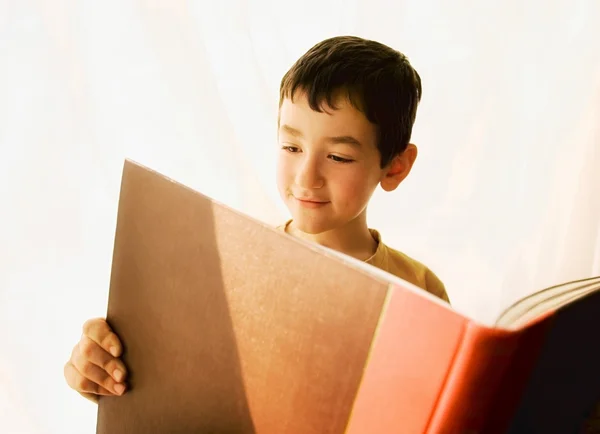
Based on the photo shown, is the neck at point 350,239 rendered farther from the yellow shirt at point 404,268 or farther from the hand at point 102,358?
the hand at point 102,358

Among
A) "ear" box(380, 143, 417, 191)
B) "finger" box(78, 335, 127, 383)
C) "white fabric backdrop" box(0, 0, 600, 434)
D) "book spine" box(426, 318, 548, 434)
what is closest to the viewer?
"book spine" box(426, 318, 548, 434)

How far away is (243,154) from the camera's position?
87 centimetres

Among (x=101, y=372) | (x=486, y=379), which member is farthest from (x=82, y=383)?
(x=486, y=379)

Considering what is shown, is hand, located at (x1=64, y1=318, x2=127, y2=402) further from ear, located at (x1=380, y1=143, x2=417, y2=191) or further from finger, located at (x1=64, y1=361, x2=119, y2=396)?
ear, located at (x1=380, y1=143, x2=417, y2=191)

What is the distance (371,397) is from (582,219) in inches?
26.9

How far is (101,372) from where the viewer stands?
19.8 inches

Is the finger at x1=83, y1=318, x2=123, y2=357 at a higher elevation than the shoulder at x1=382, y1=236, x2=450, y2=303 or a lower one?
lower

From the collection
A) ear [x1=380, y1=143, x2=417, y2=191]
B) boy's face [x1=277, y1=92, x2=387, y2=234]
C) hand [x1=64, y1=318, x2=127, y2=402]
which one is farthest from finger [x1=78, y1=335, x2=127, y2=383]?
ear [x1=380, y1=143, x2=417, y2=191]

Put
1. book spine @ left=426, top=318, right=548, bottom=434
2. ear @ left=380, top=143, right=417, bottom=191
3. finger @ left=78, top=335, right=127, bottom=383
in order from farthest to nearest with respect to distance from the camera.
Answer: ear @ left=380, top=143, right=417, bottom=191 < finger @ left=78, top=335, right=127, bottom=383 < book spine @ left=426, top=318, right=548, bottom=434

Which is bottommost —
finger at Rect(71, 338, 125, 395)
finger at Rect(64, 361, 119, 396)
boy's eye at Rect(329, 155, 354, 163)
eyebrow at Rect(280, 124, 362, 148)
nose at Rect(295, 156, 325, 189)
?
finger at Rect(64, 361, 119, 396)

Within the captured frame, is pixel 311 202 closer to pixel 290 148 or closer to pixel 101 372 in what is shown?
pixel 290 148

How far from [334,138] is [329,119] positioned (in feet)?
0.06

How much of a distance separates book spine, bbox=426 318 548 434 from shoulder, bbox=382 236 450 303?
16.0 inches

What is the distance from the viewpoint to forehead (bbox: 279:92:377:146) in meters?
0.55
